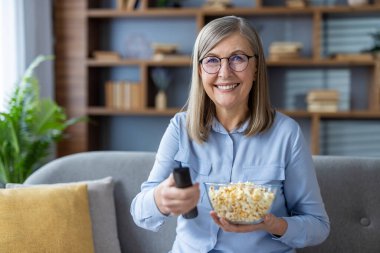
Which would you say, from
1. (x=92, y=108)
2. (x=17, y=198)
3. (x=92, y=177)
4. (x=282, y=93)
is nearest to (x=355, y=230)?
(x=92, y=177)

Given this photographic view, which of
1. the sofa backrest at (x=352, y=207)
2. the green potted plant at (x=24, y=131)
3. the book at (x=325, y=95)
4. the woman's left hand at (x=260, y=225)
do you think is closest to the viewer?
the woman's left hand at (x=260, y=225)

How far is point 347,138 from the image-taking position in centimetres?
414

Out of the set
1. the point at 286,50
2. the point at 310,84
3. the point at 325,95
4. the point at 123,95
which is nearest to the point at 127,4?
the point at 123,95

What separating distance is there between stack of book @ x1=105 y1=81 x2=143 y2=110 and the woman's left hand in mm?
2866

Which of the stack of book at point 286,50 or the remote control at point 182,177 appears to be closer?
the remote control at point 182,177

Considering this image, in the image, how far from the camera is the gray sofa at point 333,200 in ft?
6.45

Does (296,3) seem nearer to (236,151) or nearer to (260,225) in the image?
(236,151)

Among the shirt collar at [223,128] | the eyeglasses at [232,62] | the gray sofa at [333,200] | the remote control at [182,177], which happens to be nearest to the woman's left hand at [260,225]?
the remote control at [182,177]

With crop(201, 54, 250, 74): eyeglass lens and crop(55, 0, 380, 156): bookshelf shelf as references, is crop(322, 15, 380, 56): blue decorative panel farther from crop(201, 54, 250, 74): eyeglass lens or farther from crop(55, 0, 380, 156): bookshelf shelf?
crop(201, 54, 250, 74): eyeglass lens

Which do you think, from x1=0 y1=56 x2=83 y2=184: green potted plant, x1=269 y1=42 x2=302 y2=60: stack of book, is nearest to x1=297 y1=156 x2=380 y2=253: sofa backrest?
x1=0 y1=56 x2=83 y2=184: green potted plant

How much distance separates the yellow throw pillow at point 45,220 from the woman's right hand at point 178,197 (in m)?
0.72

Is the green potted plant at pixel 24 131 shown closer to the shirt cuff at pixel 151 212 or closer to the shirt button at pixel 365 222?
the shirt cuff at pixel 151 212

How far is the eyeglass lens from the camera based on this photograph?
1548mm

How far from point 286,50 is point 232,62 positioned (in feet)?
8.19
